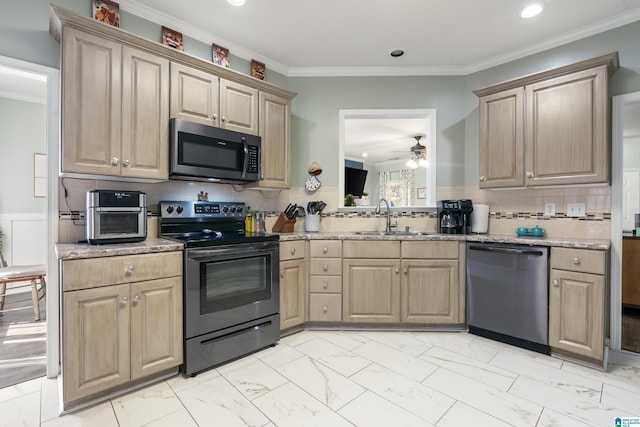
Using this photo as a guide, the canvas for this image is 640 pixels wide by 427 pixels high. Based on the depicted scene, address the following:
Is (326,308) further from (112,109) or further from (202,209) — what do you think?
(112,109)

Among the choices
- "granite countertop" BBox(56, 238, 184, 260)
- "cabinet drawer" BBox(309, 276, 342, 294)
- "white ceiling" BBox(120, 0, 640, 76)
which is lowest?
"cabinet drawer" BBox(309, 276, 342, 294)

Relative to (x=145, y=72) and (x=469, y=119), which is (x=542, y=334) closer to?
(x=469, y=119)

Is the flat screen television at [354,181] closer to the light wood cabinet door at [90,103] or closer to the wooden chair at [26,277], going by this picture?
the light wood cabinet door at [90,103]

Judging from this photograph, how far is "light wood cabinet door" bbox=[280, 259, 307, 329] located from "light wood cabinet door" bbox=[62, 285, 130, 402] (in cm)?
117

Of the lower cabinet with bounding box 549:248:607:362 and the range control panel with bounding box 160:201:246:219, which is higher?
the range control panel with bounding box 160:201:246:219

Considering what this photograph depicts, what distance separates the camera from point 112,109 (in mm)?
2010

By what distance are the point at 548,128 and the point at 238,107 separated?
2.61 meters

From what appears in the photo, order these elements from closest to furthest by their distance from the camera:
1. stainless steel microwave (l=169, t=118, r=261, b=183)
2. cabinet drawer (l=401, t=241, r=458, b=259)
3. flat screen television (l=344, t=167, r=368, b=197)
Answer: stainless steel microwave (l=169, t=118, r=261, b=183) < cabinet drawer (l=401, t=241, r=458, b=259) < flat screen television (l=344, t=167, r=368, b=197)

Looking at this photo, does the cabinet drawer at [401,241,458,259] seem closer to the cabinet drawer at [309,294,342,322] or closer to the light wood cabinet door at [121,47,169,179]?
the cabinet drawer at [309,294,342,322]

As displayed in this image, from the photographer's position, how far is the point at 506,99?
9.07ft

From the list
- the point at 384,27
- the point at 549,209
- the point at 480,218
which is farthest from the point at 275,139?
the point at 549,209

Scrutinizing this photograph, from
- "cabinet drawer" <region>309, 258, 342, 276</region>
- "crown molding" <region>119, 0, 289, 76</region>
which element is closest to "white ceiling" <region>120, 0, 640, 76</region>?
"crown molding" <region>119, 0, 289, 76</region>

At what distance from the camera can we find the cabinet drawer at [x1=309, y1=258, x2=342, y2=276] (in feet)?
9.34

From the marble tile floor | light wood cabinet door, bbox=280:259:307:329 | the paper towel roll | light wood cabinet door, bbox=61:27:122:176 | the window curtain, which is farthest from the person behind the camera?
the window curtain
